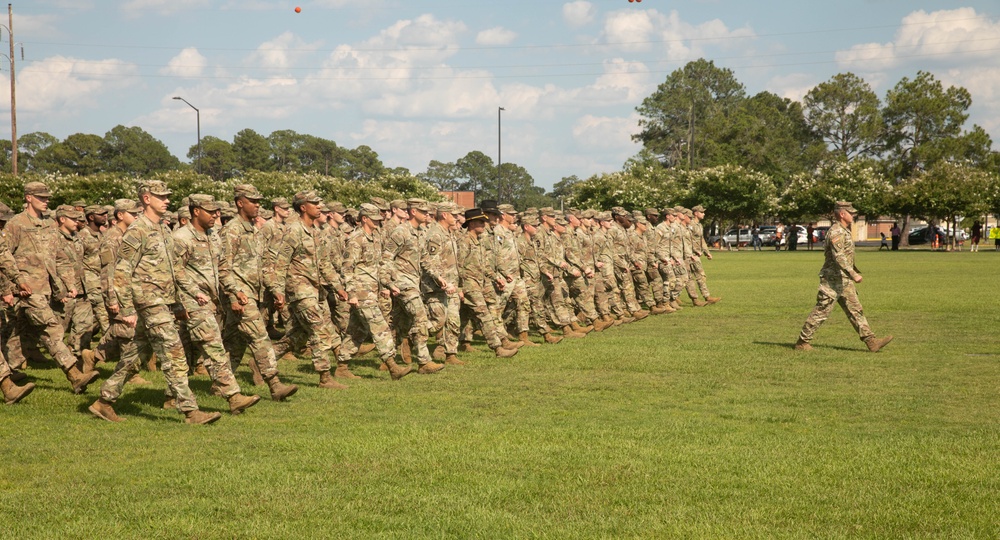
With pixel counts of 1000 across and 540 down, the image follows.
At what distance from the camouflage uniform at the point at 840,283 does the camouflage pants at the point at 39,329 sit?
9.97 metres

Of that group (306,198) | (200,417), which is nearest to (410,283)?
(306,198)

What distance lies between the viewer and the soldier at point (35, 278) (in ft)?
37.8

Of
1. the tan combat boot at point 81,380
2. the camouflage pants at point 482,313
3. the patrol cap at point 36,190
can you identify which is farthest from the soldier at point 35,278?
the camouflage pants at point 482,313

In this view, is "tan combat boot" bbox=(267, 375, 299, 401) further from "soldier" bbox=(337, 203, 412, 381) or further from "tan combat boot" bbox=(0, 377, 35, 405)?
Result: "tan combat boot" bbox=(0, 377, 35, 405)

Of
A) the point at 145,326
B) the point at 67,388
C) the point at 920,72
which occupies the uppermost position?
the point at 920,72

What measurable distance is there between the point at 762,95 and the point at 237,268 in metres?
118

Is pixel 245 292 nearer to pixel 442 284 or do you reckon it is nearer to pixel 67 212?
pixel 442 284

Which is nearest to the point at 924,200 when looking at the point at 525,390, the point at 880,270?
the point at 880,270

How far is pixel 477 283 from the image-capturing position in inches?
566

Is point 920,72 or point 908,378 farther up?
point 920,72

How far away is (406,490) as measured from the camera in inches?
266

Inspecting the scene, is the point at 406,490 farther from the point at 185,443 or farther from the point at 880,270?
the point at 880,270

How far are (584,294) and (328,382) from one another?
7.41 metres

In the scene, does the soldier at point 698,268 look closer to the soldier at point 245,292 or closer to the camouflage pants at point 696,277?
the camouflage pants at point 696,277
